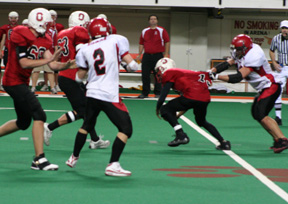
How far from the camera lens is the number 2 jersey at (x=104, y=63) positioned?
612 centimetres

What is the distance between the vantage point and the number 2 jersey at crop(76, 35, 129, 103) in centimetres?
612

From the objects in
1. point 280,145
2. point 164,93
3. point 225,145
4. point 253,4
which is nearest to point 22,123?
point 164,93

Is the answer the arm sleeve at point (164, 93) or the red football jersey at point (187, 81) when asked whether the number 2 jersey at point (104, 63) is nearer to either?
the arm sleeve at point (164, 93)

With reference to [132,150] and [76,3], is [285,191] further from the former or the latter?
[76,3]

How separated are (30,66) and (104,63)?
2.70 ft

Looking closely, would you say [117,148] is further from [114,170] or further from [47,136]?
[47,136]

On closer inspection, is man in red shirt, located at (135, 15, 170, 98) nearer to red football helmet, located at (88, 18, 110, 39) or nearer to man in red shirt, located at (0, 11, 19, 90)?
man in red shirt, located at (0, 11, 19, 90)

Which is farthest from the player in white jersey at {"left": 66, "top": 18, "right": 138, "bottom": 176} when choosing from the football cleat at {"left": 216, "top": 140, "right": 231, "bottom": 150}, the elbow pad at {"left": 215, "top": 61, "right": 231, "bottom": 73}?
the elbow pad at {"left": 215, "top": 61, "right": 231, "bottom": 73}

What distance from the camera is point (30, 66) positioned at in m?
6.34

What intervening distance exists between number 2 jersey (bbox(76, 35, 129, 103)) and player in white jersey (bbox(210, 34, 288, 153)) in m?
1.89

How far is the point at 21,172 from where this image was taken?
20.6 feet

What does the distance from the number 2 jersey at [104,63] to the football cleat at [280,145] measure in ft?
8.50

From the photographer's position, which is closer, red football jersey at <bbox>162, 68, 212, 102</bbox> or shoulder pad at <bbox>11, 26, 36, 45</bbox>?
shoulder pad at <bbox>11, 26, 36, 45</bbox>

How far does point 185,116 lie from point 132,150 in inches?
158
